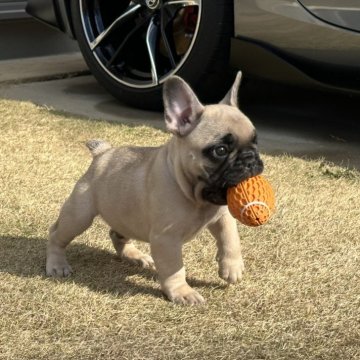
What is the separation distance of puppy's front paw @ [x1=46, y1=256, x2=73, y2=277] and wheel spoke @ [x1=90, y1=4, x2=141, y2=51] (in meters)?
2.50

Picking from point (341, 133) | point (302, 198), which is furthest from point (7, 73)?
point (302, 198)

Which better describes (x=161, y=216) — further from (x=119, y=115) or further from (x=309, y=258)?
(x=119, y=115)

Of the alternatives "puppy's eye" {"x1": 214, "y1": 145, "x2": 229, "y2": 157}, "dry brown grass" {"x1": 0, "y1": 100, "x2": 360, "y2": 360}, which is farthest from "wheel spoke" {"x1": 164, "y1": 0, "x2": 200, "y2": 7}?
"puppy's eye" {"x1": 214, "y1": 145, "x2": 229, "y2": 157}

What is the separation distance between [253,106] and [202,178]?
318 cm

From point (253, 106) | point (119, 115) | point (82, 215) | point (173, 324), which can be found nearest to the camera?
point (173, 324)

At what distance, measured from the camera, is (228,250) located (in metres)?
2.74

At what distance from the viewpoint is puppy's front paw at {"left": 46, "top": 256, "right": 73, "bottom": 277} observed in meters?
2.86

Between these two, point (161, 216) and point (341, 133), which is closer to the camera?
point (161, 216)

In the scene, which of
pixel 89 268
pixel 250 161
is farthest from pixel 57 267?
pixel 250 161

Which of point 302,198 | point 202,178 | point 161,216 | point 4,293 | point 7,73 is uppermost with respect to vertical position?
point 202,178

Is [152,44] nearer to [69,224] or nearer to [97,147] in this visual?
[97,147]

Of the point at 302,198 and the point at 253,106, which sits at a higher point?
the point at 302,198

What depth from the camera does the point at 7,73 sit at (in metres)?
6.85

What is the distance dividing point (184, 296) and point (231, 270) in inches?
8.1
